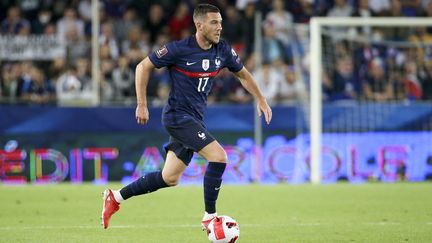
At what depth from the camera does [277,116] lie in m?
18.3

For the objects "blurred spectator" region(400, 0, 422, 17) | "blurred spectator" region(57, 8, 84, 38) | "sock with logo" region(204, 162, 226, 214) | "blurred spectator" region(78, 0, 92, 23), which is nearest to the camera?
"sock with logo" region(204, 162, 226, 214)

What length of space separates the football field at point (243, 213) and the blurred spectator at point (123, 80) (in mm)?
2753

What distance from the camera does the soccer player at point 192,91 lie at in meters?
9.01

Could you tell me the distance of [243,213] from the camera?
11.9 m

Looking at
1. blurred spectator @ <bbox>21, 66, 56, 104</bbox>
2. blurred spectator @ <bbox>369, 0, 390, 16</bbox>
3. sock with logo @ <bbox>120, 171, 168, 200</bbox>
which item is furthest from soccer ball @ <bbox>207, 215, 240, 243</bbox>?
blurred spectator @ <bbox>369, 0, 390, 16</bbox>

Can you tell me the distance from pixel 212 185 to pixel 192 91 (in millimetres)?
989

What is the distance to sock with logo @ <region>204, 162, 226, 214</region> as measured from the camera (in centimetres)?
891

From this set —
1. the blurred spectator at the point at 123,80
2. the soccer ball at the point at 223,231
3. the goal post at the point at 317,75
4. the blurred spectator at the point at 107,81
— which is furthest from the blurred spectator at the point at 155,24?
the soccer ball at the point at 223,231

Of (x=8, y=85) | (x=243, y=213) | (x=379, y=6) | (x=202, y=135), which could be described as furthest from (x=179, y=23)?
(x=202, y=135)

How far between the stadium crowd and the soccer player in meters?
9.09

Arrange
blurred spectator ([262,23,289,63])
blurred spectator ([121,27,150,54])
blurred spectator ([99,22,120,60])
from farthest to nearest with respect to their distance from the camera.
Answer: blurred spectator ([121,27,150,54]) → blurred spectator ([99,22,120,60]) → blurred spectator ([262,23,289,63])

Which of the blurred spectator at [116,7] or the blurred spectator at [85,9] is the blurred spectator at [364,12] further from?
the blurred spectator at [85,9]

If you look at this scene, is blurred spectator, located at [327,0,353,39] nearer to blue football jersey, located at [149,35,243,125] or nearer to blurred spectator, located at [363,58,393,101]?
blurred spectator, located at [363,58,393,101]

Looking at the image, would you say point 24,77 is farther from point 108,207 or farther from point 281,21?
point 108,207
